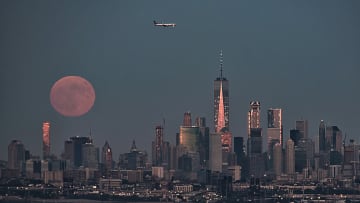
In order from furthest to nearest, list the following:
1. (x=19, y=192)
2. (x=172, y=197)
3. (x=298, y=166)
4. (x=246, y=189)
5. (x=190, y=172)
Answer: (x=298, y=166) → (x=190, y=172) → (x=246, y=189) → (x=172, y=197) → (x=19, y=192)

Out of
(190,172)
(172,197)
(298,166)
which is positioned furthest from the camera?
(298,166)

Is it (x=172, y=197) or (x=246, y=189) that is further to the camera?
(x=246, y=189)

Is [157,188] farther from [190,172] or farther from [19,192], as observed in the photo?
[19,192]

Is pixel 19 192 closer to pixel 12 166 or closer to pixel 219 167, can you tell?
pixel 12 166

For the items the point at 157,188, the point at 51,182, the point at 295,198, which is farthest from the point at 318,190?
the point at 51,182

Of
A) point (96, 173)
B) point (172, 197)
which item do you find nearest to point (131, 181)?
point (96, 173)

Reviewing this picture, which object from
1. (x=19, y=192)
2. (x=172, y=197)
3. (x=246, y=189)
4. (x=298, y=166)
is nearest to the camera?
(x=19, y=192)

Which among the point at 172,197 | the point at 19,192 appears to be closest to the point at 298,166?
the point at 172,197

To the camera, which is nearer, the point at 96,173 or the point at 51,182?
the point at 51,182
